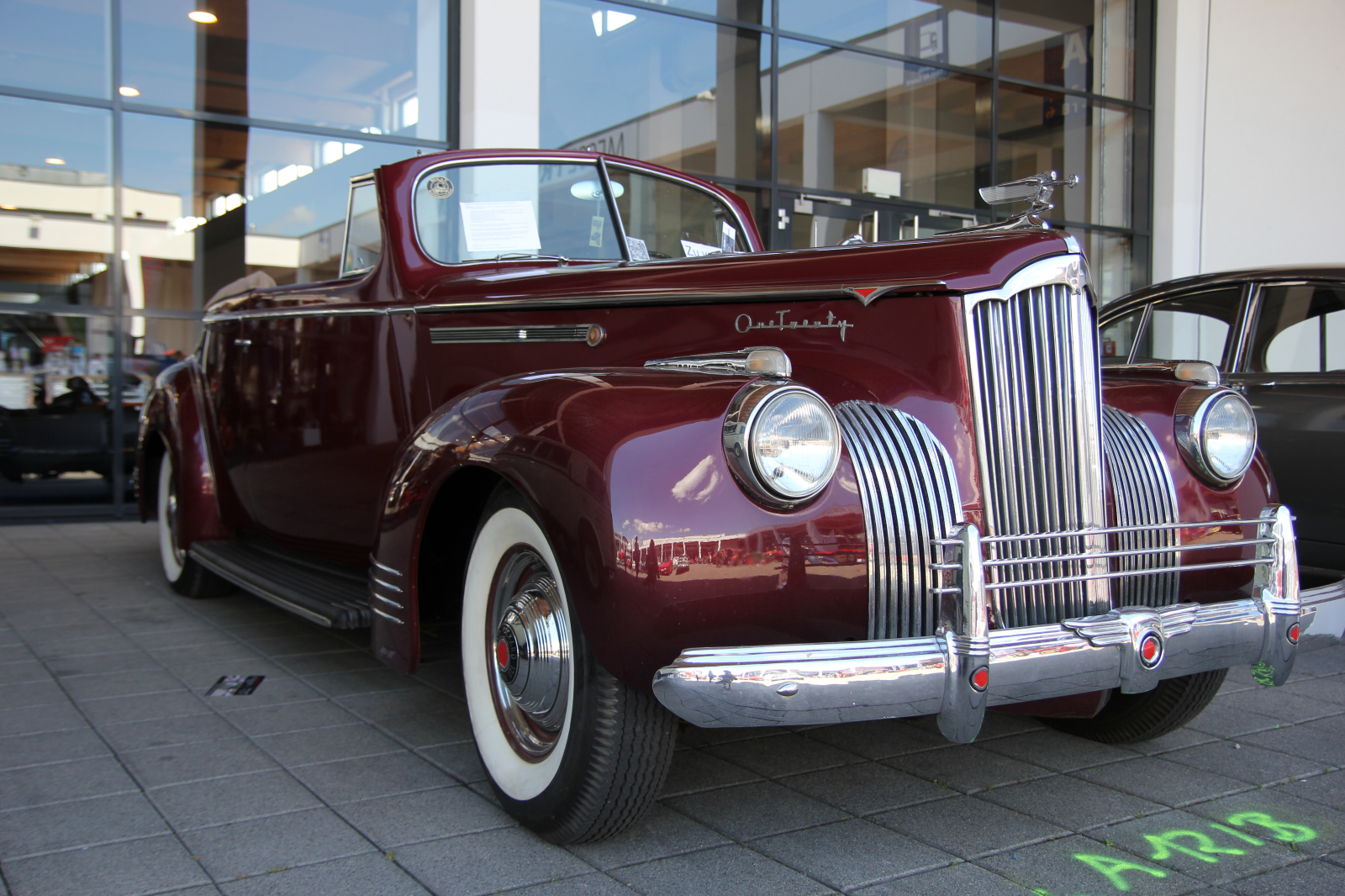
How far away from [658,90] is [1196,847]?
7.60 m

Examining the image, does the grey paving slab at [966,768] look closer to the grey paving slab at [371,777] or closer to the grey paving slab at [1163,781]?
the grey paving slab at [1163,781]

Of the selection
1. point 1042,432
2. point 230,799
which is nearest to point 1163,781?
point 1042,432

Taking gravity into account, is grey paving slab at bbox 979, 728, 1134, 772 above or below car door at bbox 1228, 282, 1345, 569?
below

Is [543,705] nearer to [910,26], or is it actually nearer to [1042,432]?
[1042,432]

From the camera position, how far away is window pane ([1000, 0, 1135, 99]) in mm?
10219

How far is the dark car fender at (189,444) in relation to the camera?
4.25m

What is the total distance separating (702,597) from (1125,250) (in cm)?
1033

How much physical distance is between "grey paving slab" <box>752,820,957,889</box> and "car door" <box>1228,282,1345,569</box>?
2645 millimetres

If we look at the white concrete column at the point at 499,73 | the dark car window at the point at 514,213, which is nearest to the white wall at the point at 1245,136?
Result: the white concrete column at the point at 499,73

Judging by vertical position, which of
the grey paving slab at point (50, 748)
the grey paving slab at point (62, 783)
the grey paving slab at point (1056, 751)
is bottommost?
the grey paving slab at point (1056, 751)

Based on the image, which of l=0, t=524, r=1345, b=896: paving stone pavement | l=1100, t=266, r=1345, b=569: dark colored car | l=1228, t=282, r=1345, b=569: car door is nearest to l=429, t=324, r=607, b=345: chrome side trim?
l=0, t=524, r=1345, b=896: paving stone pavement

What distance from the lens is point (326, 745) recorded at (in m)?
2.66

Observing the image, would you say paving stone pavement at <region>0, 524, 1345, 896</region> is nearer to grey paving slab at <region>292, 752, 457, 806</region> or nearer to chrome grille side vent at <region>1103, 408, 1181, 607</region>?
grey paving slab at <region>292, 752, 457, 806</region>

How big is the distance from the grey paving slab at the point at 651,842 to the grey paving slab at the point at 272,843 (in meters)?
0.45
